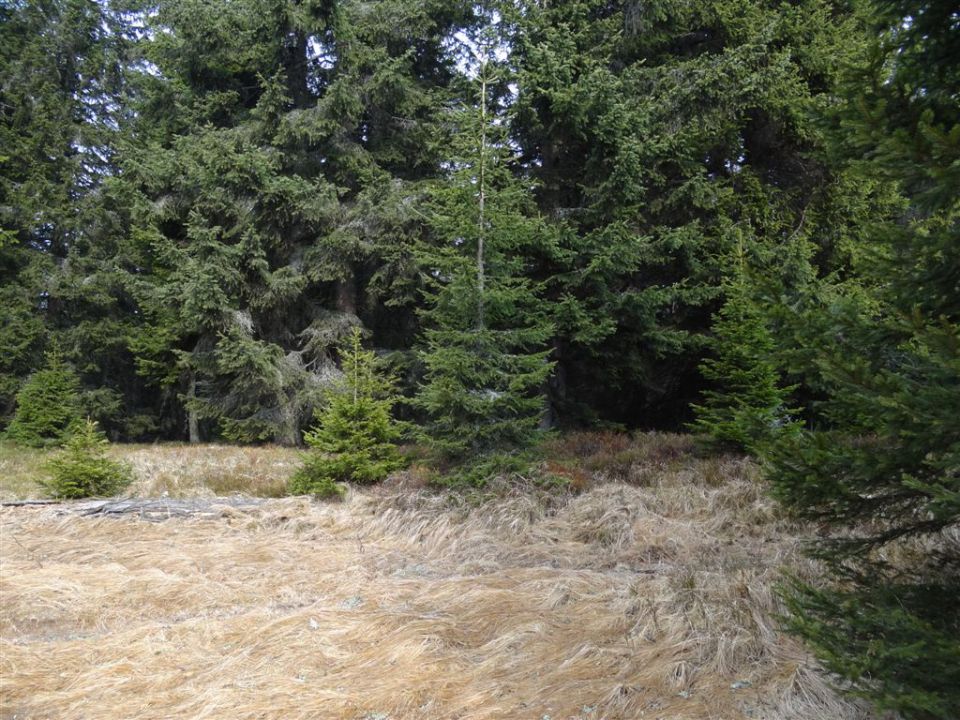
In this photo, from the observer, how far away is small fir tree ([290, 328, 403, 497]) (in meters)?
7.48

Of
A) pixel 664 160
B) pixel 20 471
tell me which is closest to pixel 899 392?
pixel 664 160

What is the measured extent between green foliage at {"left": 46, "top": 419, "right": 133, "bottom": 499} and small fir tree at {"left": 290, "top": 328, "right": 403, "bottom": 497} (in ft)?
7.63

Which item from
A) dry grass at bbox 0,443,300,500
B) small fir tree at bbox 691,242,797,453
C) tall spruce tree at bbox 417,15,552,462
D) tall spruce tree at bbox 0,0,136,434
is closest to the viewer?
tall spruce tree at bbox 417,15,552,462

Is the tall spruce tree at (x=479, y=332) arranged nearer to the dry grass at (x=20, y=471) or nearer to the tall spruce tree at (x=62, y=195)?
the dry grass at (x=20, y=471)

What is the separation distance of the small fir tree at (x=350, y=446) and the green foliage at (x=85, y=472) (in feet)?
7.63

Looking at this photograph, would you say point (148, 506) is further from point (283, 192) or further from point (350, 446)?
point (283, 192)

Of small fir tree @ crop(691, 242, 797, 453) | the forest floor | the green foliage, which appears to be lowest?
the forest floor

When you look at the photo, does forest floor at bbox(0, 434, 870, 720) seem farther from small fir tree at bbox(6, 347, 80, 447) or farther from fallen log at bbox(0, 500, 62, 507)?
small fir tree at bbox(6, 347, 80, 447)

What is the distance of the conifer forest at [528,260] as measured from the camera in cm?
252

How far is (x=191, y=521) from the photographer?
641cm

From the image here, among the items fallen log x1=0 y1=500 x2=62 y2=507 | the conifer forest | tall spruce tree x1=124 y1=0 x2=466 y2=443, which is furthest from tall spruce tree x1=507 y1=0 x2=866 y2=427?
fallen log x1=0 y1=500 x2=62 y2=507

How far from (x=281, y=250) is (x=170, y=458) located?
5.28 metres

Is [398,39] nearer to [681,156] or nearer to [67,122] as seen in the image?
[681,156]

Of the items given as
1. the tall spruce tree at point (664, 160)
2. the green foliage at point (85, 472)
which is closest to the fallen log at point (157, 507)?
the green foliage at point (85, 472)
